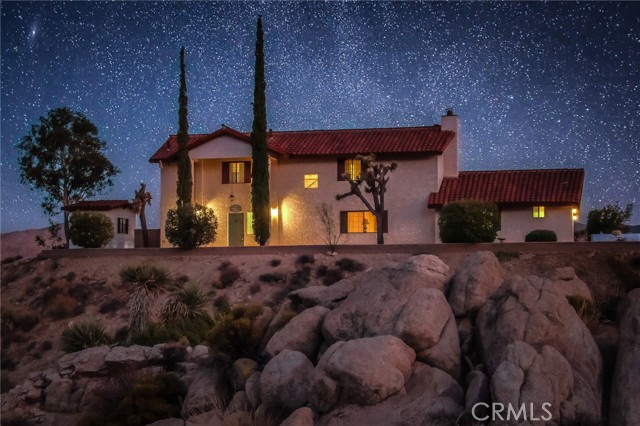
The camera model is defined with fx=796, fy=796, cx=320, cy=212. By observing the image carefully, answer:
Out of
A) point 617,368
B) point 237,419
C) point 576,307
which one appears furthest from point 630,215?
point 237,419

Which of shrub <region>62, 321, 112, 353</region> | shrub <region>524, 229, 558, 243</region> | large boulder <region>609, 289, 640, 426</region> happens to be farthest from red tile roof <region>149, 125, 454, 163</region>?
large boulder <region>609, 289, 640, 426</region>

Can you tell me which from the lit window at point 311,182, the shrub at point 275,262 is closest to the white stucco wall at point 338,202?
the lit window at point 311,182

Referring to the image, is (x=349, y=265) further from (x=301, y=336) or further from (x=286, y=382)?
(x=286, y=382)

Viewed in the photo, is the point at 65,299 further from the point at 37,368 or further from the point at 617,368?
the point at 617,368

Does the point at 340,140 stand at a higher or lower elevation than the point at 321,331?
higher

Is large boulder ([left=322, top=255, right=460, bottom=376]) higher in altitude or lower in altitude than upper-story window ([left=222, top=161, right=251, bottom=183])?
lower

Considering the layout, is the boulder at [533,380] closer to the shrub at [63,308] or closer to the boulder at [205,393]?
the boulder at [205,393]

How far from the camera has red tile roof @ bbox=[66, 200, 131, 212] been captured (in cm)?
4972

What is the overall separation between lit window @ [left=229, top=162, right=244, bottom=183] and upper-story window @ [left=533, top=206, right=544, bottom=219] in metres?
17.5

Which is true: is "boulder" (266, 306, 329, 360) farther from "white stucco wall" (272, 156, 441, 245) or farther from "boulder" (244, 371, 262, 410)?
"white stucco wall" (272, 156, 441, 245)

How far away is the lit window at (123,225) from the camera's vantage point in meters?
50.2

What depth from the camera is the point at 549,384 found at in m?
15.4

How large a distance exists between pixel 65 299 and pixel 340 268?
13.9 m

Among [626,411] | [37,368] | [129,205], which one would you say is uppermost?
[129,205]
